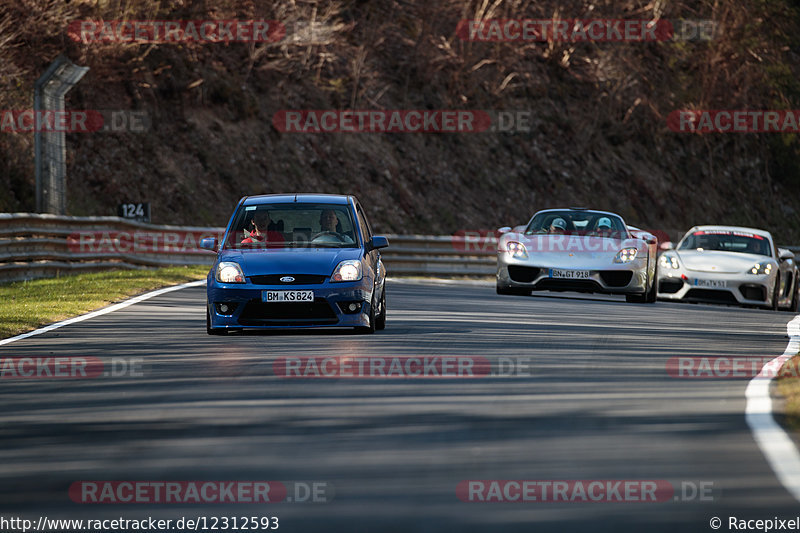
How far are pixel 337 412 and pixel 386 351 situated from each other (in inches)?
137

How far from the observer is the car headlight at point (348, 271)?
528 inches

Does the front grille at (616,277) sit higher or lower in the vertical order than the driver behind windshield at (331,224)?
lower

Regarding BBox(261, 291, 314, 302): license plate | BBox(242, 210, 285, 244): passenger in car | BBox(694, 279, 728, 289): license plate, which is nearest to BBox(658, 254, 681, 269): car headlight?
BBox(694, 279, 728, 289): license plate

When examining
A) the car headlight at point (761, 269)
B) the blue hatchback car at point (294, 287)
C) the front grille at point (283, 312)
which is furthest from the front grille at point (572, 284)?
the front grille at point (283, 312)

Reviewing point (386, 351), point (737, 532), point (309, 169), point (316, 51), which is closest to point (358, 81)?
point (316, 51)

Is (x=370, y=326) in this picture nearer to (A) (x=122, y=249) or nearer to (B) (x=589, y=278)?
(B) (x=589, y=278)

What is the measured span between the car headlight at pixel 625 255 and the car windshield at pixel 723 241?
205 centimetres

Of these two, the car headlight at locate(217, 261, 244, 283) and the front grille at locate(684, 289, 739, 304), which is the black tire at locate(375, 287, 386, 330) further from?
the front grille at locate(684, 289, 739, 304)

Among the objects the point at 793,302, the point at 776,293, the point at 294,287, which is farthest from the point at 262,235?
the point at 793,302

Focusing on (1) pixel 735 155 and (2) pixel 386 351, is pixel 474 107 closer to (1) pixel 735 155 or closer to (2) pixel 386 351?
(1) pixel 735 155

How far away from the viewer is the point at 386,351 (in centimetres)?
1183

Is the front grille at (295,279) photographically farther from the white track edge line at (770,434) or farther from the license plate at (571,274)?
the license plate at (571,274)

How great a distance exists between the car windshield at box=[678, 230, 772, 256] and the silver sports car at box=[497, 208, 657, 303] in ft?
4.80

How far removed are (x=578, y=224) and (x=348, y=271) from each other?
8134 millimetres
